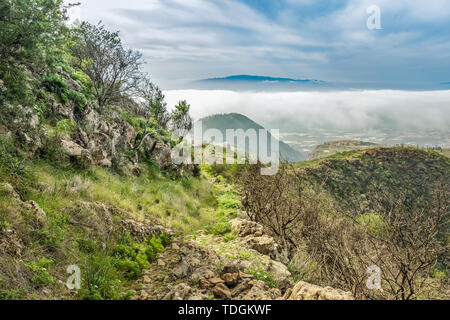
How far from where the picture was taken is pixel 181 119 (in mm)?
24344

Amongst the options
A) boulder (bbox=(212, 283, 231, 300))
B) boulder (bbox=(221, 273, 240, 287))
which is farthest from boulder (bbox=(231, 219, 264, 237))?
boulder (bbox=(212, 283, 231, 300))

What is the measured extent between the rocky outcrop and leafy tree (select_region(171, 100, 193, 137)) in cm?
2094

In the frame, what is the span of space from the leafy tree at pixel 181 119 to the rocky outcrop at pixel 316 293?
20.9 m

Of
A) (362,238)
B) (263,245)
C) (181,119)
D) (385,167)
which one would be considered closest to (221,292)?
(263,245)

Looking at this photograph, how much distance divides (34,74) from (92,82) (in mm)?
4044

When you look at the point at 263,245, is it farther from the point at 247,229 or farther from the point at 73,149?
the point at 73,149

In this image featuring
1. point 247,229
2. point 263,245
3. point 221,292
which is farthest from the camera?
point 247,229

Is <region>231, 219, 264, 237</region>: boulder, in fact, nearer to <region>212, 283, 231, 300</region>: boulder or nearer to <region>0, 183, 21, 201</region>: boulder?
<region>212, 283, 231, 300</region>: boulder

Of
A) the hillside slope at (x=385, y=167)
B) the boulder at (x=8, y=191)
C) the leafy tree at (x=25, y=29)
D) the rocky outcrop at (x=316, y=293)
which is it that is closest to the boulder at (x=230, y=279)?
the rocky outcrop at (x=316, y=293)

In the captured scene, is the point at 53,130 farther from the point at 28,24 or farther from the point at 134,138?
the point at 134,138

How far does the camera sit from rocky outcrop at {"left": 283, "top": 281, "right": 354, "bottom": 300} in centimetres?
366

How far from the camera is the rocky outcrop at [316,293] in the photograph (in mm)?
3662

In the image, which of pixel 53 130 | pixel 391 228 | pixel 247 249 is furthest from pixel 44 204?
pixel 391 228

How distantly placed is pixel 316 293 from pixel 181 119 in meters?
22.1
